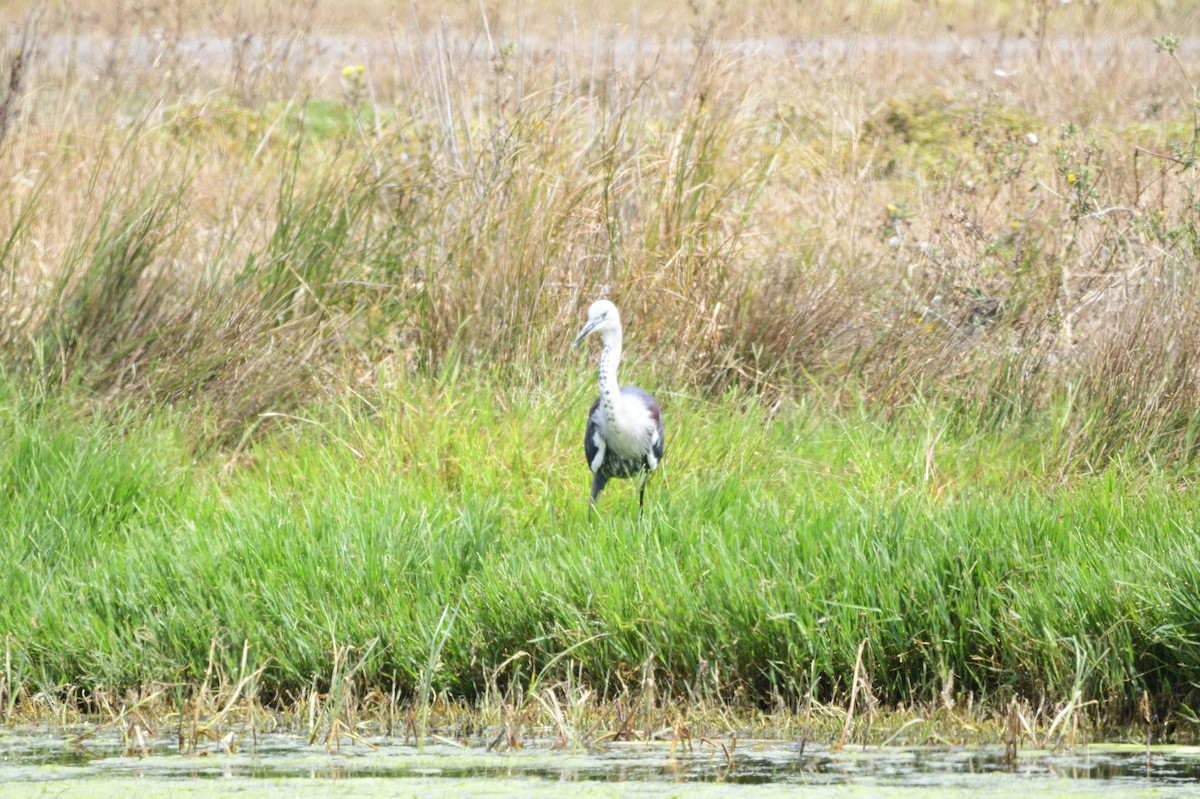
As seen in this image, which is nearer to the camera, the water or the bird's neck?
the water

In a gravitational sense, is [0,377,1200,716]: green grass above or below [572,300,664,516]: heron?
below

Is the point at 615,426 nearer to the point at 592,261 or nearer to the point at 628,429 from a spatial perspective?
the point at 628,429

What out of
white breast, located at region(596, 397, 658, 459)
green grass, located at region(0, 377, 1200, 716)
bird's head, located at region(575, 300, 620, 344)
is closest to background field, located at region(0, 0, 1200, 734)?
green grass, located at region(0, 377, 1200, 716)

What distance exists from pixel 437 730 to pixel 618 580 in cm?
64

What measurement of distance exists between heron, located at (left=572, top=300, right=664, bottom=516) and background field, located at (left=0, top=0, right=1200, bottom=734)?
0.65 feet

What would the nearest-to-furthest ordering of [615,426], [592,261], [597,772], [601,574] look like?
[597,772]
[601,574]
[615,426]
[592,261]

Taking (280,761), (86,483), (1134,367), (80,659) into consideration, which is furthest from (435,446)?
(1134,367)

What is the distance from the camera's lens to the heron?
5.27 meters

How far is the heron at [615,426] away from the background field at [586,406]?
197mm

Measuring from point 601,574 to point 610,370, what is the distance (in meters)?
1.21

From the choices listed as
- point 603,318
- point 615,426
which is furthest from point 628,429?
point 603,318

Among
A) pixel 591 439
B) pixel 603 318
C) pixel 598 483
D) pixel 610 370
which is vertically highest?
pixel 603 318

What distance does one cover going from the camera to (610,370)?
544 cm

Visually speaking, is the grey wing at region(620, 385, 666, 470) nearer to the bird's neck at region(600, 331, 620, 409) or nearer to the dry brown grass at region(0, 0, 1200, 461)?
the bird's neck at region(600, 331, 620, 409)
